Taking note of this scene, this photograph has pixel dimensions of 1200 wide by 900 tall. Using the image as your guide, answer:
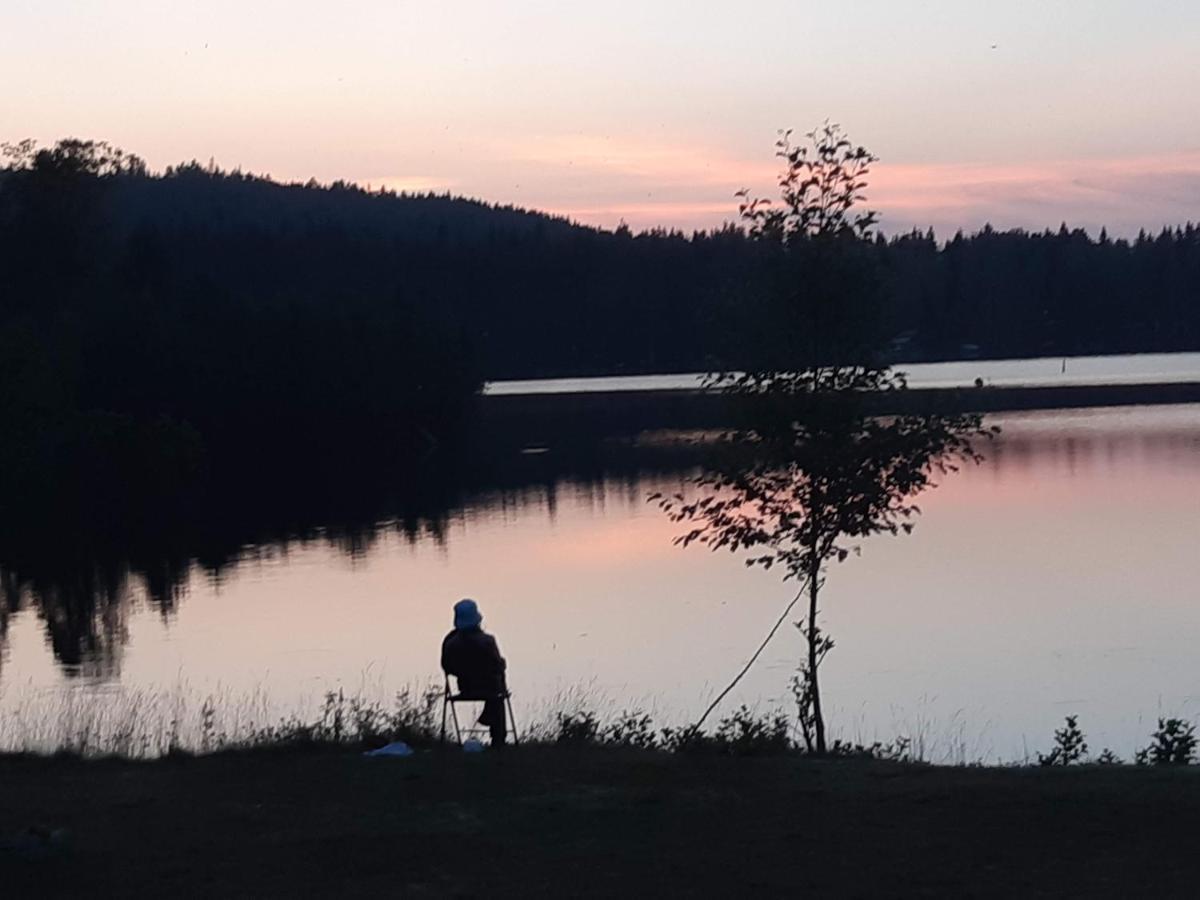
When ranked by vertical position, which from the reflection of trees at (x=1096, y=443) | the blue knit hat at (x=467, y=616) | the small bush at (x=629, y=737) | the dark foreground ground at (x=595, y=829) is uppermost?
the blue knit hat at (x=467, y=616)

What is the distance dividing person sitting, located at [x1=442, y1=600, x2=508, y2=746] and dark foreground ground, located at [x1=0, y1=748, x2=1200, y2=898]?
5.53ft

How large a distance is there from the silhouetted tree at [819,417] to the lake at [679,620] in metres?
2.26

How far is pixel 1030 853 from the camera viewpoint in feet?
23.4

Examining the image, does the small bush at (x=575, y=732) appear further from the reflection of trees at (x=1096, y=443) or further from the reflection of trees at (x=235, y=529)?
the reflection of trees at (x=1096, y=443)

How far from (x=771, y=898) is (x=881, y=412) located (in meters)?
8.56

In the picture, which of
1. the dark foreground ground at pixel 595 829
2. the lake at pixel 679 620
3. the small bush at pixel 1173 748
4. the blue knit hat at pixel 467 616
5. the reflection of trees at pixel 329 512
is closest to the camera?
the dark foreground ground at pixel 595 829

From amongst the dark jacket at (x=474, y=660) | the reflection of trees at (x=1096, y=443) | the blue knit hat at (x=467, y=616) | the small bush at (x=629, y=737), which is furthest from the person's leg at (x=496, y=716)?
the reflection of trees at (x=1096, y=443)

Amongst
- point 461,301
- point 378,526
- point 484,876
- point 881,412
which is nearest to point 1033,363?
point 461,301

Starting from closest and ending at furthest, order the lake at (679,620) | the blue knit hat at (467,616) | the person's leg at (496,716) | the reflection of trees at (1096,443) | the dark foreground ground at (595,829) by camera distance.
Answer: the dark foreground ground at (595,829), the person's leg at (496,716), the blue knit hat at (467,616), the lake at (679,620), the reflection of trees at (1096,443)

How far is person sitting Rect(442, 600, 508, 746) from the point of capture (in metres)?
11.0

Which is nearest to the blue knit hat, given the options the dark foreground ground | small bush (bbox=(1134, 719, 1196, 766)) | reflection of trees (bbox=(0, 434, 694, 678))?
the dark foreground ground

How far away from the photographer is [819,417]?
14.5 metres

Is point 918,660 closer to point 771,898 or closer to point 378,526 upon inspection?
point 771,898

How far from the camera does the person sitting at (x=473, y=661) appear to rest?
1099cm
